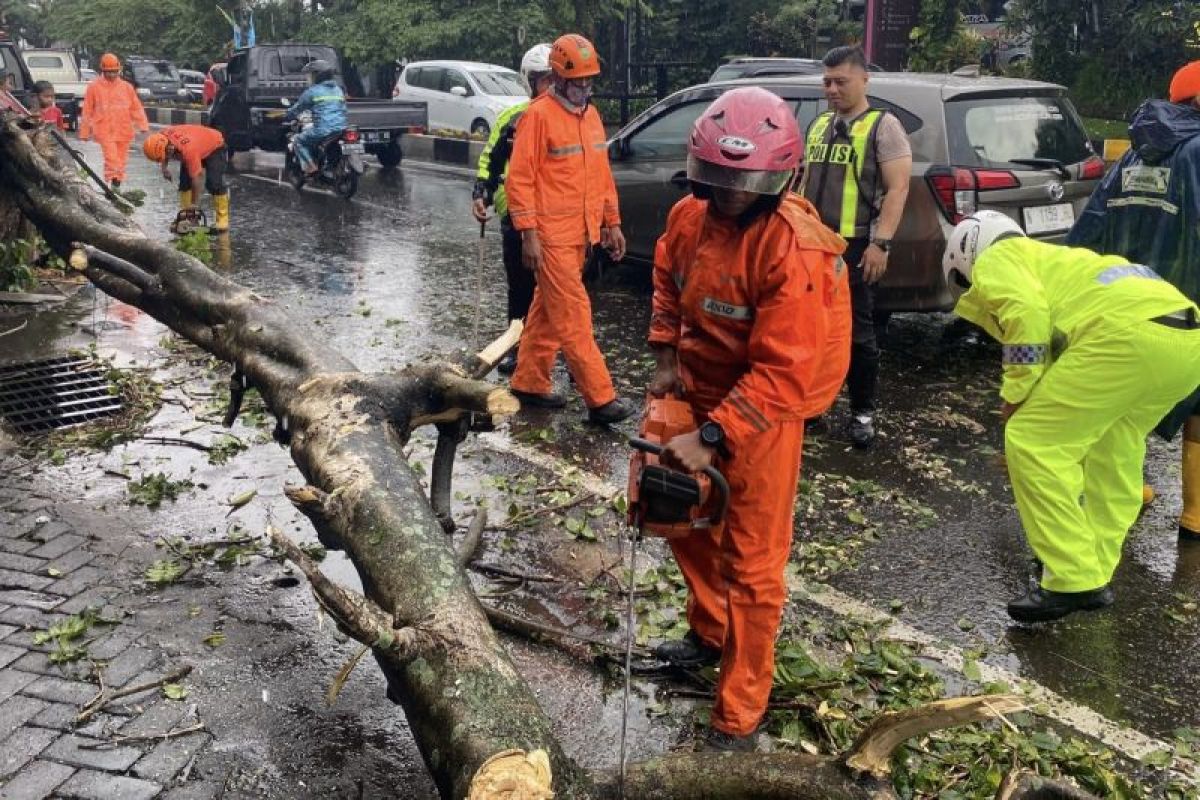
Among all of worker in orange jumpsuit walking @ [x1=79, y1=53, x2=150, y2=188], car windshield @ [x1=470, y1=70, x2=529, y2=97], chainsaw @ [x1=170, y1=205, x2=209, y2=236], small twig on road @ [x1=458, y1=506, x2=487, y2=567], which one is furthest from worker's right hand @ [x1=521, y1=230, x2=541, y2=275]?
car windshield @ [x1=470, y1=70, x2=529, y2=97]

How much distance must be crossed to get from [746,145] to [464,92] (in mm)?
18231

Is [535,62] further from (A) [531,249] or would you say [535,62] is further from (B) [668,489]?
(B) [668,489]

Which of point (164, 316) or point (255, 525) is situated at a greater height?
point (164, 316)

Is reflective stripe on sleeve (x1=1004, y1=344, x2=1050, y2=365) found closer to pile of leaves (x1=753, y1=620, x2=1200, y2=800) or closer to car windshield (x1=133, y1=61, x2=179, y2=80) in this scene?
pile of leaves (x1=753, y1=620, x2=1200, y2=800)

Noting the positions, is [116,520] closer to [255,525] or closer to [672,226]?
[255,525]

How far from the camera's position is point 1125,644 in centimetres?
390

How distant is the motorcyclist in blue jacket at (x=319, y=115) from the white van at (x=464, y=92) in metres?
Result: 5.61

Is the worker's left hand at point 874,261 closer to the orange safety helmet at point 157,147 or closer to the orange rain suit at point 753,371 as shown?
the orange rain suit at point 753,371

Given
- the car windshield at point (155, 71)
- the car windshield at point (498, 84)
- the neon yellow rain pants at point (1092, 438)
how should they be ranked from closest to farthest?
the neon yellow rain pants at point (1092, 438) < the car windshield at point (498, 84) < the car windshield at point (155, 71)

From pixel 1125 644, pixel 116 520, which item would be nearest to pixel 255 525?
pixel 116 520

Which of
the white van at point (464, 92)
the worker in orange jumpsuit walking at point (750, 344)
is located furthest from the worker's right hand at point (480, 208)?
the white van at point (464, 92)

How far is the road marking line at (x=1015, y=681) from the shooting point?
3.33 metres

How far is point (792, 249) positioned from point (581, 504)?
7.16 feet

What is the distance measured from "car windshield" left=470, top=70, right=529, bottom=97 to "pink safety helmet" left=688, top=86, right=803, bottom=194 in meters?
18.3
